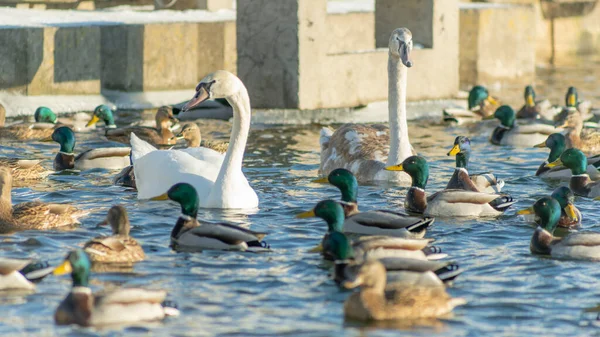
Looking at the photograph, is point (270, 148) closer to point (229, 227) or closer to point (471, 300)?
point (229, 227)

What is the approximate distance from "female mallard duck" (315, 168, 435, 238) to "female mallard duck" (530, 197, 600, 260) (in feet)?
2.73

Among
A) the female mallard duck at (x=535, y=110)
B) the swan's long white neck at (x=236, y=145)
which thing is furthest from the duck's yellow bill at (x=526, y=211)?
the female mallard duck at (x=535, y=110)

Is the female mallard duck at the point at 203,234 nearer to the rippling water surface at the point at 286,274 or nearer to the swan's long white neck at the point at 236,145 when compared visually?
the rippling water surface at the point at 286,274

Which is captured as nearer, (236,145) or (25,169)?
(236,145)

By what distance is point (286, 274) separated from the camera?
912 centimetres

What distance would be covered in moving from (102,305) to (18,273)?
0.95 m

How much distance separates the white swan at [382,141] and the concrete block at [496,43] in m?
9.32

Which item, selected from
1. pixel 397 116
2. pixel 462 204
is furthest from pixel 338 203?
pixel 397 116

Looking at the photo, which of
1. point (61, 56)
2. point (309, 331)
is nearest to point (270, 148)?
point (61, 56)

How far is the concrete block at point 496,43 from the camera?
23281 millimetres

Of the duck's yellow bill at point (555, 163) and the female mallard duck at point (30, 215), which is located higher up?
the duck's yellow bill at point (555, 163)

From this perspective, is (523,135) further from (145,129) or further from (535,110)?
(145,129)

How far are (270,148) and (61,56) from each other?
159 inches

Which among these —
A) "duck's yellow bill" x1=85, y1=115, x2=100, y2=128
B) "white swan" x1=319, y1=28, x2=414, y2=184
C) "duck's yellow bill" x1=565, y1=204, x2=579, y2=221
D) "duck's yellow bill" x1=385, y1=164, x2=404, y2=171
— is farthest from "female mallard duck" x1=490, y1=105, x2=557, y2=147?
"duck's yellow bill" x1=565, y1=204, x2=579, y2=221
